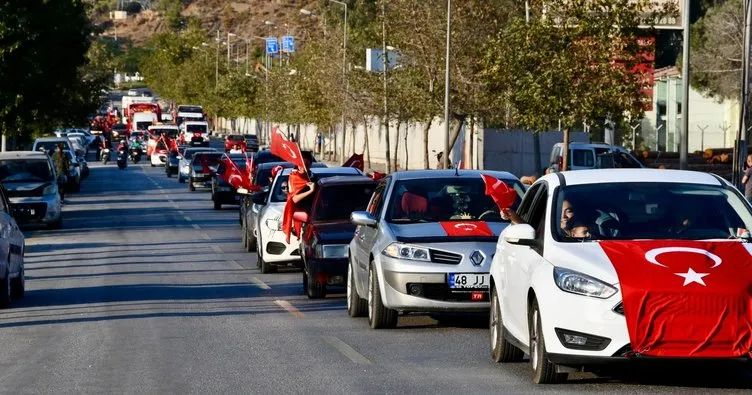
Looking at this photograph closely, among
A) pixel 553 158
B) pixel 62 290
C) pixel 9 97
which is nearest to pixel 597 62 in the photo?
pixel 553 158

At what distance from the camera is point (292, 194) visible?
883 inches

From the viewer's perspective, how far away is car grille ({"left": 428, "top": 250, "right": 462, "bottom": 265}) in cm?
1464

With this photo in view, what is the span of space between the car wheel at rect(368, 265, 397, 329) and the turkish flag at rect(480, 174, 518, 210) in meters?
1.39

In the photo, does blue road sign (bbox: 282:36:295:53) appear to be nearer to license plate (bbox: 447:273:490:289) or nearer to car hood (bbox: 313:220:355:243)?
car hood (bbox: 313:220:355:243)

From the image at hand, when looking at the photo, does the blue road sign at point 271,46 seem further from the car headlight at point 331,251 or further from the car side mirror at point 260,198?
the car headlight at point 331,251

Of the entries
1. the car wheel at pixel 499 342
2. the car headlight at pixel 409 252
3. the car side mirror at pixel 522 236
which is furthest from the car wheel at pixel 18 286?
the car side mirror at pixel 522 236

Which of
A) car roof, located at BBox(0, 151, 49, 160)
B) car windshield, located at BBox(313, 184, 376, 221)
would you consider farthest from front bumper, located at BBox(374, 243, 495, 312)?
car roof, located at BBox(0, 151, 49, 160)

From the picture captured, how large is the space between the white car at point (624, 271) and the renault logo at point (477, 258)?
2.25 metres

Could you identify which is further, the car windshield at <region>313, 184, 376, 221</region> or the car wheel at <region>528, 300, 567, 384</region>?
the car windshield at <region>313, 184, 376, 221</region>

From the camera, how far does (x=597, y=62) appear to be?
1558 inches

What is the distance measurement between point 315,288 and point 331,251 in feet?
2.18

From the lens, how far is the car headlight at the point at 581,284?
10.1m

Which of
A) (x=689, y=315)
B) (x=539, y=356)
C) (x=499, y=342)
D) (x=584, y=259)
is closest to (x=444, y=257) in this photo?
(x=499, y=342)

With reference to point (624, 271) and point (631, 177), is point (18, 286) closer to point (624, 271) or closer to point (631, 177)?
point (631, 177)
